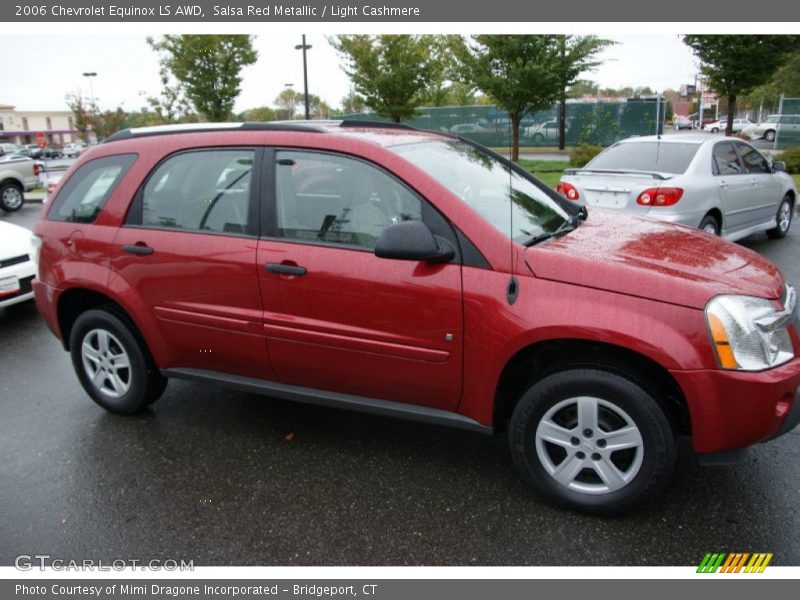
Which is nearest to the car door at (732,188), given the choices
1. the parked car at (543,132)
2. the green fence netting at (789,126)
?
the green fence netting at (789,126)

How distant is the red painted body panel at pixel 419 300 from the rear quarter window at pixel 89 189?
71 mm

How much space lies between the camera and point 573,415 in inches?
122

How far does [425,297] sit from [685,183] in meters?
5.10

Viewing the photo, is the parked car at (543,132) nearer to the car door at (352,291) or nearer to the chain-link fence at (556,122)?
the chain-link fence at (556,122)

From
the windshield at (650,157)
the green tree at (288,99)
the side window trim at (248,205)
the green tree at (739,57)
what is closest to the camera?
the side window trim at (248,205)

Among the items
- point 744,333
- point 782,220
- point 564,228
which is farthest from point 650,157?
point 744,333

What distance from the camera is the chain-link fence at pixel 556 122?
30672 mm

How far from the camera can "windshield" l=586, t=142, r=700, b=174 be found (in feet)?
24.6

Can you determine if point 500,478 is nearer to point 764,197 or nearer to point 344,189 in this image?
point 344,189

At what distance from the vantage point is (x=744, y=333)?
2775 mm

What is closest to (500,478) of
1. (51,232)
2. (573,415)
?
(573,415)

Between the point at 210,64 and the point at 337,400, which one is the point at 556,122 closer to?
the point at 210,64

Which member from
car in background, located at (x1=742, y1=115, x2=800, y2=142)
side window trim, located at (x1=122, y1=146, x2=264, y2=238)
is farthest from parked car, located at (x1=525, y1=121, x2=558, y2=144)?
side window trim, located at (x1=122, y1=146, x2=264, y2=238)

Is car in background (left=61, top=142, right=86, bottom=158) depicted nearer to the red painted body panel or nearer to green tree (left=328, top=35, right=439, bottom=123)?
green tree (left=328, top=35, right=439, bottom=123)
